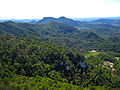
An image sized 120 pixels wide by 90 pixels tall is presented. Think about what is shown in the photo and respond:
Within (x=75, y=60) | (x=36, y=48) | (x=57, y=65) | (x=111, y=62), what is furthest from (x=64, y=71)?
(x=111, y=62)

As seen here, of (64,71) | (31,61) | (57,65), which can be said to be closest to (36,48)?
(31,61)

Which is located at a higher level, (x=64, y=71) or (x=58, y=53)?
(x=58, y=53)

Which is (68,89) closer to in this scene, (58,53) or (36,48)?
(58,53)

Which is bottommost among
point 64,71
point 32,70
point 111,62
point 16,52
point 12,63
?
point 111,62

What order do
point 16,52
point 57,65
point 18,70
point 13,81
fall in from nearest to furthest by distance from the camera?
point 13,81 → point 18,70 → point 16,52 → point 57,65

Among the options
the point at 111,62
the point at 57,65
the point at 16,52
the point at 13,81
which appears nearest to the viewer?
the point at 13,81

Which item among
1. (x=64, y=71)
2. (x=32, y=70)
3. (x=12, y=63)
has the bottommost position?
(x=64, y=71)

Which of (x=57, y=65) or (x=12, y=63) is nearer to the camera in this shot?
(x=12, y=63)

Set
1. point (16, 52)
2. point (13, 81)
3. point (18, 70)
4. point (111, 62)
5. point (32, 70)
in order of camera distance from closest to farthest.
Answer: point (13, 81), point (18, 70), point (32, 70), point (16, 52), point (111, 62)

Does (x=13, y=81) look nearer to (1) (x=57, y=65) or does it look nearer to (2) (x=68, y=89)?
(2) (x=68, y=89)
